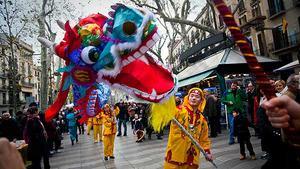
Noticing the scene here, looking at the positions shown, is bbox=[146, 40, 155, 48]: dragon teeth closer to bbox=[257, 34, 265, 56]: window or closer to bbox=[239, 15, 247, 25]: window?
bbox=[257, 34, 265, 56]: window

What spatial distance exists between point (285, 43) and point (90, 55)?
2694 cm

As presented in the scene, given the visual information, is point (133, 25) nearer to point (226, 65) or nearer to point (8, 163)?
point (8, 163)

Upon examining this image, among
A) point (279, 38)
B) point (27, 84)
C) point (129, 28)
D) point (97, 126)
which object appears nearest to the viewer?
point (129, 28)

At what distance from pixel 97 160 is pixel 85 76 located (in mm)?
6429

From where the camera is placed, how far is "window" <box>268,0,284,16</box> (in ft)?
88.9

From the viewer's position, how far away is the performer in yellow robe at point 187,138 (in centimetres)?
387

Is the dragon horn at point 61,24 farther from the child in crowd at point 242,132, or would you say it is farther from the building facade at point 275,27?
the building facade at point 275,27

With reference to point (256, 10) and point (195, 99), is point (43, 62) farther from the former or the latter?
point (256, 10)

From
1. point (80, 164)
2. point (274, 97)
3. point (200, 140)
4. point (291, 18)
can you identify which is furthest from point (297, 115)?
point (291, 18)

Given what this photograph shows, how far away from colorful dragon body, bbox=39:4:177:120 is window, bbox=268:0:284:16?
27.3 m

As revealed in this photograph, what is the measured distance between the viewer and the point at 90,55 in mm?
3111

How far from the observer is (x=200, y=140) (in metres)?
4.11

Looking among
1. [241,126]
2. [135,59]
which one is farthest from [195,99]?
[241,126]

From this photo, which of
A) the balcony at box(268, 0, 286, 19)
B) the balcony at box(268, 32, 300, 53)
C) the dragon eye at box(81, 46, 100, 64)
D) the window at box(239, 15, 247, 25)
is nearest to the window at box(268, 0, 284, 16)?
the balcony at box(268, 0, 286, 19)
